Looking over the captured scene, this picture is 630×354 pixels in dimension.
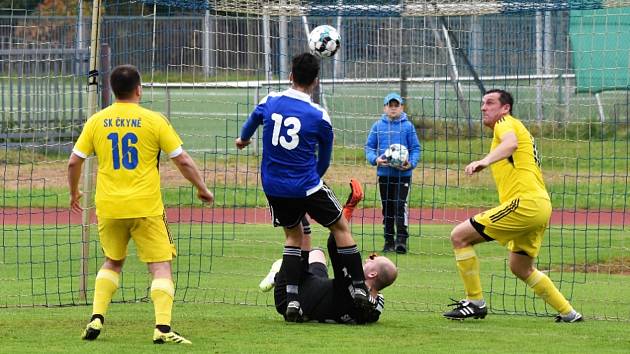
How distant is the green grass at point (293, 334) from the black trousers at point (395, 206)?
448cm

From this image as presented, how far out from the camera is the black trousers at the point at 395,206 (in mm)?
15133

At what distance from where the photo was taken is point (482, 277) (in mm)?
13367

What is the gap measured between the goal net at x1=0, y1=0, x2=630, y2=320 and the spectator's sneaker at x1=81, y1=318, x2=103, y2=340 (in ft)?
7.43

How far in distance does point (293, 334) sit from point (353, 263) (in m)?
0.80

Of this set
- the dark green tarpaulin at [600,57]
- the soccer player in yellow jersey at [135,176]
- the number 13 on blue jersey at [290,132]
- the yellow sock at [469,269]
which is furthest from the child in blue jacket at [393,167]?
the soccer player in yellow jersey at [135,176]

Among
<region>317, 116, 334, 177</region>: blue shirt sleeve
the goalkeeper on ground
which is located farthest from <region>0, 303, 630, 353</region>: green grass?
<region>317, 116, 334, 177</region>: blue shirt sleeve

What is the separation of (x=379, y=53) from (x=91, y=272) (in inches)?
156

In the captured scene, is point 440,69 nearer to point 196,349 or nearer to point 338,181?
point 338,181

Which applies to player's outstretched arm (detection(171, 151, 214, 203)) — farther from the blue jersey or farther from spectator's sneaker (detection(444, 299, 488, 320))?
spectator's sneaker (detection(444, 299, 488, 320))

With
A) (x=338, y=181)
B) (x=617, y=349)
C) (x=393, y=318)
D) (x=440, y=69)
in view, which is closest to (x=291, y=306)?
(x=393, y=318)

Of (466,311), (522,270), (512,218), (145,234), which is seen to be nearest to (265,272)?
(466,311)

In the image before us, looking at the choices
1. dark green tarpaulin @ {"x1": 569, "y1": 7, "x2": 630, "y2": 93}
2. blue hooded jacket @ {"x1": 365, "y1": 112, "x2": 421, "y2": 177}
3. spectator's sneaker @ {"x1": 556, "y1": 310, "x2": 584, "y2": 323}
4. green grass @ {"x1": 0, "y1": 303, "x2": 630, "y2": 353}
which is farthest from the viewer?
blue hooded jacket @ {"x1": 365, "y1": 112, "x2": 421, "y2": 177}

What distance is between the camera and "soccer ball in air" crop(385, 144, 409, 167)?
1491 centimetres

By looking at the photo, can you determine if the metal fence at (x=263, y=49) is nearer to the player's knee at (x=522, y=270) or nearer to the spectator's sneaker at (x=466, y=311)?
the player's knee at (x=522, y=270)
